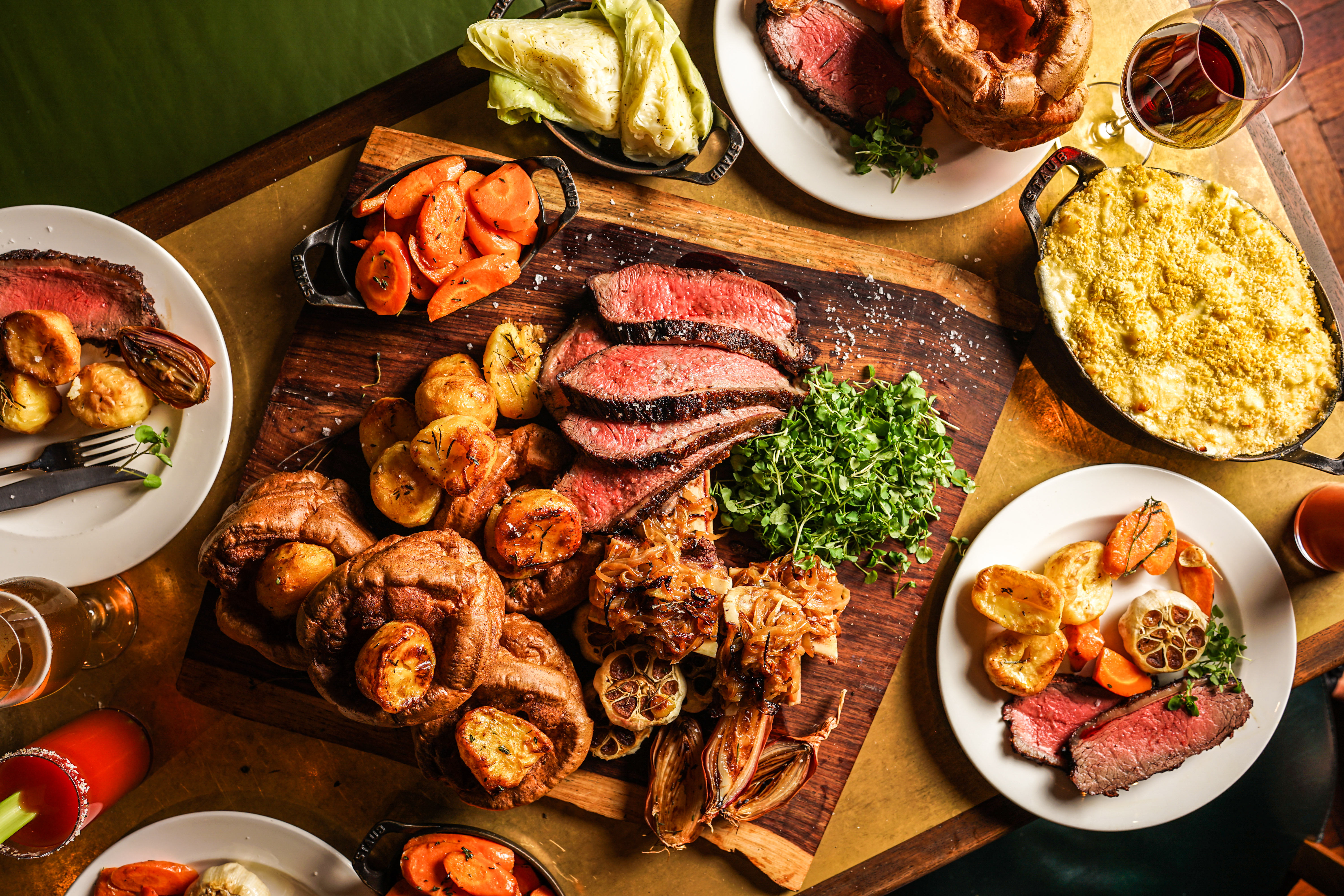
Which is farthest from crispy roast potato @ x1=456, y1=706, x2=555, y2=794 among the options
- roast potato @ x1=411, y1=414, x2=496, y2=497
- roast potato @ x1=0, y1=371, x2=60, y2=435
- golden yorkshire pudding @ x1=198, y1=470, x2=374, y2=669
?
roast potato @ x1=0, y1=371, x2=60, y2=435

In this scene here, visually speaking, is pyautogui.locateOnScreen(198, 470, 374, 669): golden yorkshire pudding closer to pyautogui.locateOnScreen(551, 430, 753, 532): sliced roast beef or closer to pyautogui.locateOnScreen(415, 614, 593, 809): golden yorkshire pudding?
pyautogui.locateOnScreen(415, 614, 593, 809): golden yorkshire pudding

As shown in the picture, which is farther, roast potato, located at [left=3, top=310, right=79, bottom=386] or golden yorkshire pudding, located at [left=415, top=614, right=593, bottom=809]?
roast potato, located at [left=3, top=310, right=79, bottom=386]

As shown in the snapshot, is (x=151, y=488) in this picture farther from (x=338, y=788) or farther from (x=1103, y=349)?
(x=1103, y=349)

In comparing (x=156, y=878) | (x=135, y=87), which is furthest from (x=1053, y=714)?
(x=135, y=87)

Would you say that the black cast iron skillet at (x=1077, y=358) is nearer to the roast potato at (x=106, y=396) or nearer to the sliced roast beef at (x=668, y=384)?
the sliced roast beef at (x=668, y=384)

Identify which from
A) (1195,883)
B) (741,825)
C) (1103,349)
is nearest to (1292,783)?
(1195,883)

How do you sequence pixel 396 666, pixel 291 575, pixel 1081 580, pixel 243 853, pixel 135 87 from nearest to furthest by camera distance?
pixel 396 666 < pixel 291 575 < pixel 243 853 < pixel 1081 580 < pixel 135 87

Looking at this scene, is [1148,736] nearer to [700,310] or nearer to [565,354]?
[700,310]
